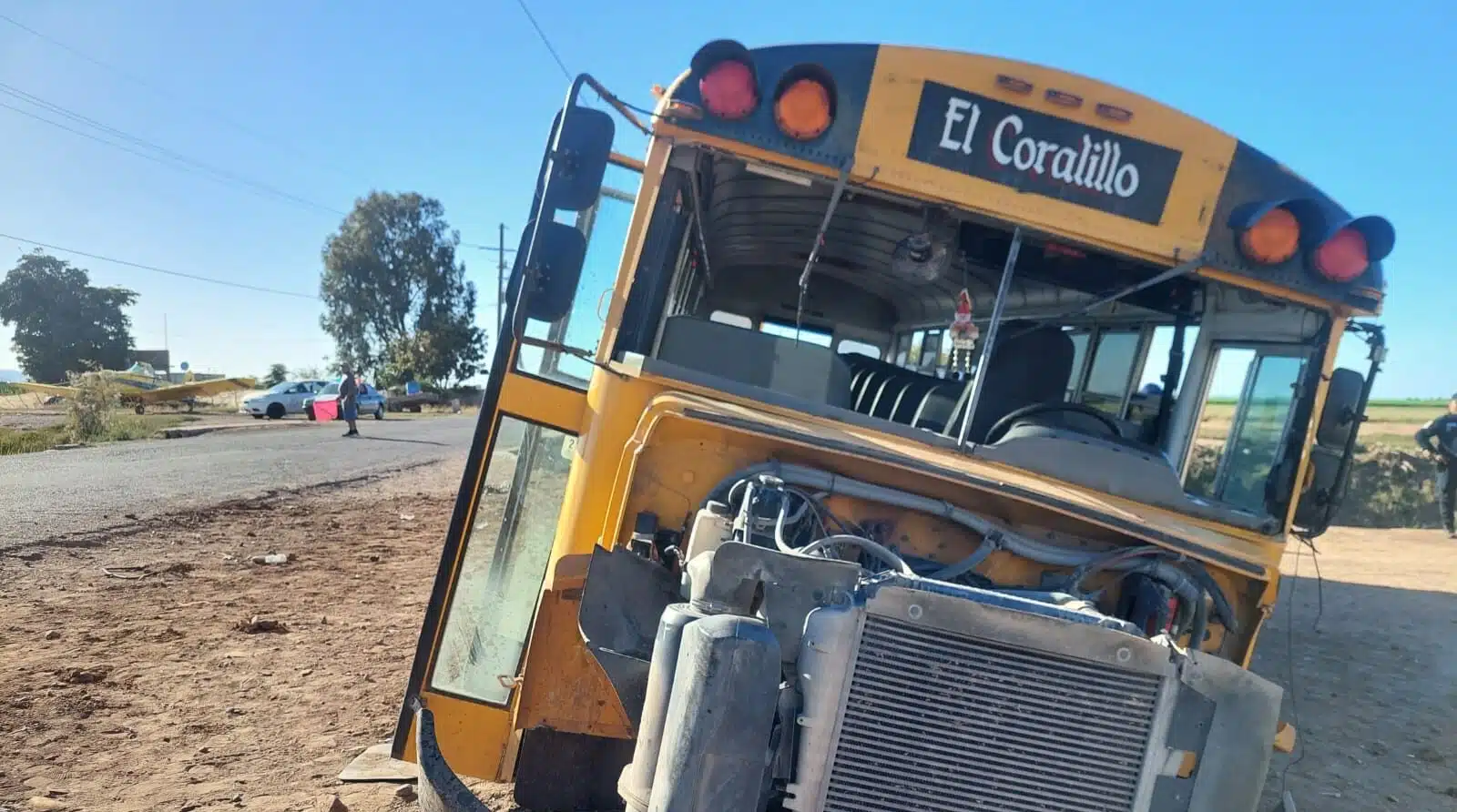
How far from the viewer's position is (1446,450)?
35.7 feet

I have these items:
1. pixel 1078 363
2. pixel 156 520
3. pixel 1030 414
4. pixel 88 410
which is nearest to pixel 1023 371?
pixel 1030 414

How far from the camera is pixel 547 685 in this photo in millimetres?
2855

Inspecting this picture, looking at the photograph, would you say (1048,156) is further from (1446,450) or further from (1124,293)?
(1446,450)

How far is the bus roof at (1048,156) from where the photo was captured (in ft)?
9.16

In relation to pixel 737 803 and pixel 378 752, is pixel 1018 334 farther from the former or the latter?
pixel 378 752

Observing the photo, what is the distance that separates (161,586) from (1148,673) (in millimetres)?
6796

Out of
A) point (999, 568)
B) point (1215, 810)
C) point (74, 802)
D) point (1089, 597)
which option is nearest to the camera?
point (1215, 810)

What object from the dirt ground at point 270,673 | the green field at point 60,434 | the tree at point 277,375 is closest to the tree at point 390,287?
the tree at point 277,375

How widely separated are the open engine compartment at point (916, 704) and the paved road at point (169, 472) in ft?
26.2

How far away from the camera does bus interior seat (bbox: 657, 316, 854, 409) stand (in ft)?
10.1

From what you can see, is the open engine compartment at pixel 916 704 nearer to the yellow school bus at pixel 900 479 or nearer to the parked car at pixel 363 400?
the yellow school bus at pixel 900 479

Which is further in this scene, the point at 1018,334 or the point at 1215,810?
the point at 1018,334

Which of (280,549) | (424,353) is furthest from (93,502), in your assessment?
(424,353)

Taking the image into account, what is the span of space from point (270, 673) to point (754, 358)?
11.6 ft
